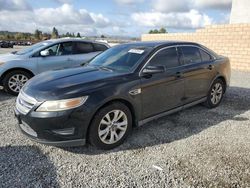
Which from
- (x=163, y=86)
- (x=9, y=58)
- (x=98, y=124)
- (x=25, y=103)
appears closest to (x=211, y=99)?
(x=163, y=86)

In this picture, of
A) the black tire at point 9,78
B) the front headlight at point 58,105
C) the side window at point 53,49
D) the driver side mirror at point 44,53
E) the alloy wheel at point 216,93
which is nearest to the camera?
the front headlight at point 58,105

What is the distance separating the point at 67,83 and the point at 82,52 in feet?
13.8

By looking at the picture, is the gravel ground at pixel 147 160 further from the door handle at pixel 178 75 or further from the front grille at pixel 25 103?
the door handle at pixel 178 75

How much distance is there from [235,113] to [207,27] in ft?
31.7

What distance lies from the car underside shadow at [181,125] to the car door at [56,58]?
3.45 meters

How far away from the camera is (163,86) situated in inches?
162

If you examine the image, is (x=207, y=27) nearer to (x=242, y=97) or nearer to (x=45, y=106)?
(x=242, y=97)

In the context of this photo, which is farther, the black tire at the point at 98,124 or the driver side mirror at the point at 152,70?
the driver side mirror at the point at 152,70

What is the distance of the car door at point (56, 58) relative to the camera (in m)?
6.56

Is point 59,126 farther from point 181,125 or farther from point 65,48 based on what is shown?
point 65,48

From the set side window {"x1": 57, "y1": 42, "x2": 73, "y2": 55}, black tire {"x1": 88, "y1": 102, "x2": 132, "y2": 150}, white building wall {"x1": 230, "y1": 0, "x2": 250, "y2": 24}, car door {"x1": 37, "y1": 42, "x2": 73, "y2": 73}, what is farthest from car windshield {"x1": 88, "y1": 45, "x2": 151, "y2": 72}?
white building wall {"x1": 230, "y1": 0, "x2": 250, "y2": 24}

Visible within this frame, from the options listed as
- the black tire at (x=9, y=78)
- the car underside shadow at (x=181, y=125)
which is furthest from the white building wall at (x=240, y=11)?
the black tire at (x=9, y=78)

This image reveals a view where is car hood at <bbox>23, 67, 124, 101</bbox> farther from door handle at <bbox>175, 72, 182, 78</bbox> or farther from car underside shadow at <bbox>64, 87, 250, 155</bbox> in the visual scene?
door handle at <bbox>175, 72, 182, 78</bbox>

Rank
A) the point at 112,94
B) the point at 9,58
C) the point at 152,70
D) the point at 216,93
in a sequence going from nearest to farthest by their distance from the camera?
the point at 112,94 < the point at 152,70 < the point at 216,93 < the point at 9,58
